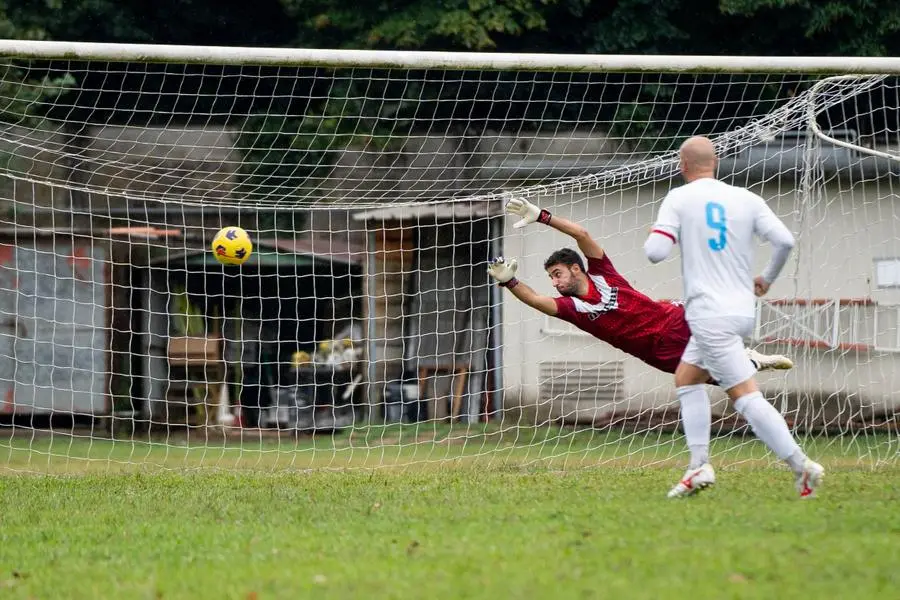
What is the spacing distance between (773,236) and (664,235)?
556 mm

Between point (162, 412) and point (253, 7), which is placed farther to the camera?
point (253, 7)

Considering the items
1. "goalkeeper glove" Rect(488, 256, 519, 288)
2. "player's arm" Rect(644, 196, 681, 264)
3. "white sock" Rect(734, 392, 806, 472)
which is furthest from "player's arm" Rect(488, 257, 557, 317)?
"white sock" Rect(734, 392, 806, 472)

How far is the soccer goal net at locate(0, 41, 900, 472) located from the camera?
1211 cm

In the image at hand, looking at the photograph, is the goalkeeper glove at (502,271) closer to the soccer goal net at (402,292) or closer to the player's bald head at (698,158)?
the player's bald head at (698,158)

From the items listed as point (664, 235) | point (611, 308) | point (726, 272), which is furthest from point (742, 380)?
point (611, 308)

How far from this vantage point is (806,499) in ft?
20.9

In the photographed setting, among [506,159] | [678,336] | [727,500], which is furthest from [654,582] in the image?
[506,159]

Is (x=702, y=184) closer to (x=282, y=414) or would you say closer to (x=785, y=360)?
(x=785, y=360)

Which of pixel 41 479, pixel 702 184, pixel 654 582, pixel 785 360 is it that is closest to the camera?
pixel 654 582

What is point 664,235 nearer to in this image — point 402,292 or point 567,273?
point 567,273

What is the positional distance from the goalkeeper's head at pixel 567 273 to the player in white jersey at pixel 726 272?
63.6 inches

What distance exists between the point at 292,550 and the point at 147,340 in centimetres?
1160

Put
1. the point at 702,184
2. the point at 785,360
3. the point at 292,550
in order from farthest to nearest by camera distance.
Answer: the point at 785,360
the point at 702,184
the point at 292,550

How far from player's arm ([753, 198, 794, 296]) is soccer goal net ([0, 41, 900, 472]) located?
3874 mm
